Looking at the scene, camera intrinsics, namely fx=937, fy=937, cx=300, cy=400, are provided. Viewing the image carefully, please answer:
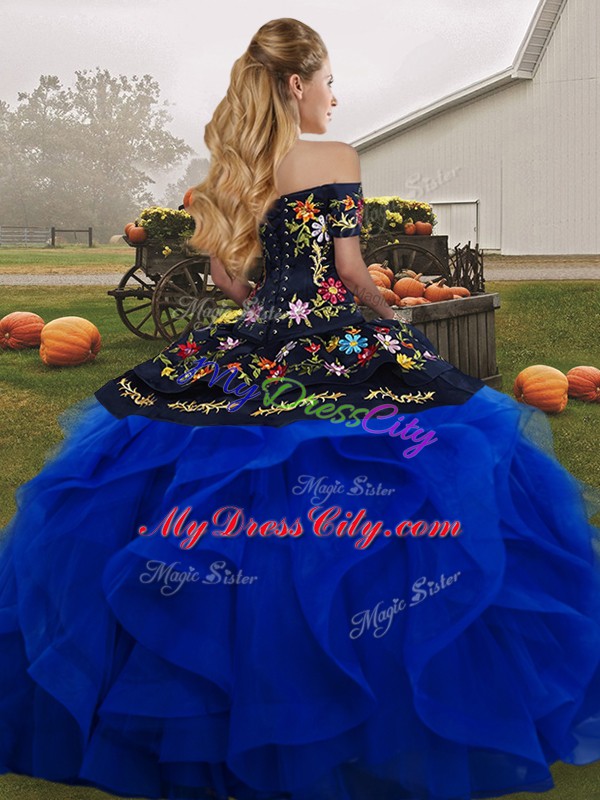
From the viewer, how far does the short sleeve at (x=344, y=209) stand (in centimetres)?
386

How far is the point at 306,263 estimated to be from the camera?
4008 millimetres

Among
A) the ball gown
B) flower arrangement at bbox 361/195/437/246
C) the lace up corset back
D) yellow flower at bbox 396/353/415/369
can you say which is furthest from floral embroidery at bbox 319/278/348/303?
flower arrangement at bbox 361/195/437/246

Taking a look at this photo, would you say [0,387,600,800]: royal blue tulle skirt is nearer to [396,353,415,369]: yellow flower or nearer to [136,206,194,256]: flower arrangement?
[396,353,415,369]: yellow flower

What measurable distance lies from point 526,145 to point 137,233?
1033 centimetres

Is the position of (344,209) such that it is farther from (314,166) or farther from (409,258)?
(409,258)

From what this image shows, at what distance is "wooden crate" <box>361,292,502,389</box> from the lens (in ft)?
29.1

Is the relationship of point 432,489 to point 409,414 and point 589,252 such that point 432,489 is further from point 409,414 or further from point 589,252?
point 589,252

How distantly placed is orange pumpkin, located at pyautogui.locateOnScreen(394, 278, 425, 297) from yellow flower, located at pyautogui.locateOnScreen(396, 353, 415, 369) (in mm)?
5604

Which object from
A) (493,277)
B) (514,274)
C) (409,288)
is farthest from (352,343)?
(514,274)

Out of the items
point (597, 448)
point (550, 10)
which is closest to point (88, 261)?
point (550, 10)

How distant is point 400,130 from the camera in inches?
787

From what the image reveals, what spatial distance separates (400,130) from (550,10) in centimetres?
381

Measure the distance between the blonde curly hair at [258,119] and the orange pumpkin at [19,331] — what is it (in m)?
8.03

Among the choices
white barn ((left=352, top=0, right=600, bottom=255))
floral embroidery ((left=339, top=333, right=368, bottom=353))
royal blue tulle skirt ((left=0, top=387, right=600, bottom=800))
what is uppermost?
white barn ((left=352, top=0, right=600, bottom=255))
